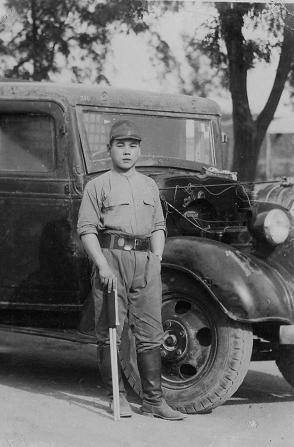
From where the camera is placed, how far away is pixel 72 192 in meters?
5.73

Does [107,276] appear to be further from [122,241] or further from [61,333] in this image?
[61,333]

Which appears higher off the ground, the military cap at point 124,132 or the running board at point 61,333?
the military cap at point 124,132

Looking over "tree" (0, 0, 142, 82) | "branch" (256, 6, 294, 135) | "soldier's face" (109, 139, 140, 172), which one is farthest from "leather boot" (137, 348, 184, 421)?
"tree" (0, 0, 142, 82)

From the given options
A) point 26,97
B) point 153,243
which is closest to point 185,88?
point 26,97

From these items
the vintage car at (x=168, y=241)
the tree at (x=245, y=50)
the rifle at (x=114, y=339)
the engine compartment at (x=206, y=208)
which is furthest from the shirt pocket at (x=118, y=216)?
the tree at (x=245, y=50)

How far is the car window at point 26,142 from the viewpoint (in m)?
5.91

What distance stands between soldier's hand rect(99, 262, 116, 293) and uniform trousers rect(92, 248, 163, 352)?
0.14 m

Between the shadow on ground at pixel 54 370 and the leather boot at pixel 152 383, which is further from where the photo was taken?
the shadow on ground at pixel 54 370

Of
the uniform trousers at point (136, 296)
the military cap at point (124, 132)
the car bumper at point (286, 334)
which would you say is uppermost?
the military cap at point (124, 132)

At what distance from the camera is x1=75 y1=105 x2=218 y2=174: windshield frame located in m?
5.85

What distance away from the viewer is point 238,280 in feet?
16.2

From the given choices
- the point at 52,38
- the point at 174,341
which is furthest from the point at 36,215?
the point at 52,38

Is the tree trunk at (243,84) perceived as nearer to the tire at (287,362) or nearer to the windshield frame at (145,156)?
the windshield frame at (145,156)

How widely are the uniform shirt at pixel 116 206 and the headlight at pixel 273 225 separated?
2.23ft
